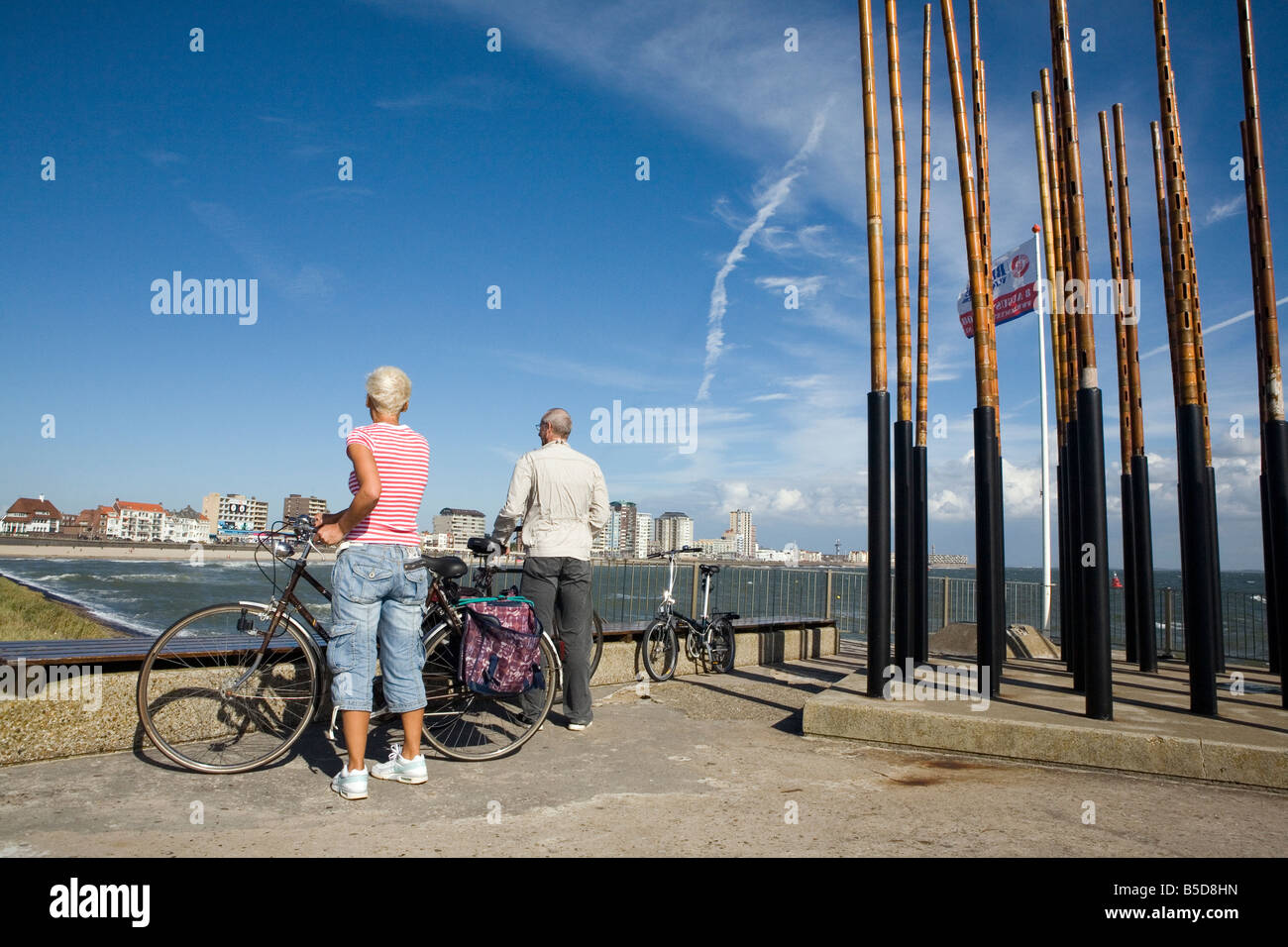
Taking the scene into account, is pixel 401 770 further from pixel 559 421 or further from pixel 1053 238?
pixel 1053 238

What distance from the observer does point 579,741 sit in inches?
205

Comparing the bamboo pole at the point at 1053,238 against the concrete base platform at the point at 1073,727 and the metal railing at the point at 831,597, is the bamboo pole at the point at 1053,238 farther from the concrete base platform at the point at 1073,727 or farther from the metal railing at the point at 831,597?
the metal railing at the point at 831,597

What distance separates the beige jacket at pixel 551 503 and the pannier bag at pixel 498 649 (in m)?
0.75

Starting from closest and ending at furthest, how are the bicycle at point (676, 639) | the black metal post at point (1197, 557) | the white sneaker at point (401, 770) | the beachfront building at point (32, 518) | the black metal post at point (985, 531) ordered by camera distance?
the white sneaker at point (401, 770), the black metal post at point (1197, 557), the black metal post at point (985, 531), the bicycle at point (676, 639), the beachfront building at point (32, 518)

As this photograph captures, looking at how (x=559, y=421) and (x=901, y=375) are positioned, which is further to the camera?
(x=901, y=375)

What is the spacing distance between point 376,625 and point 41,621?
2847cm

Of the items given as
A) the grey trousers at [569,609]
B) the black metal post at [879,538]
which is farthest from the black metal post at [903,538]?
the grey trousers at [569,609]

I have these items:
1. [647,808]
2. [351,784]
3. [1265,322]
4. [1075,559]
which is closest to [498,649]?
[351,784]

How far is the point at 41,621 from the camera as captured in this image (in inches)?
1011

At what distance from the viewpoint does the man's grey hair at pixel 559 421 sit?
5.74 m

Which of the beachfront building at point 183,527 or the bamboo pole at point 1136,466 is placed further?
the beachfront building at point 183,527

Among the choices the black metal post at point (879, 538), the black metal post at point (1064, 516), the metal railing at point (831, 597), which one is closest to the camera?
the black metal post at point (879, 538)

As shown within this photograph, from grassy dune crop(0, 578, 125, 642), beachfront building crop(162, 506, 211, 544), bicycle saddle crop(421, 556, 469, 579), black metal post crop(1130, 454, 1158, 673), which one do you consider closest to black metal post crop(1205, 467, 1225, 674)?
black metal post crop(1130, 454, 1158, 673)
